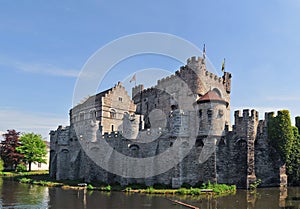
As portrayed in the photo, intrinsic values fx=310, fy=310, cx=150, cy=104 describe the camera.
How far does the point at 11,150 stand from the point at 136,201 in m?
41.5

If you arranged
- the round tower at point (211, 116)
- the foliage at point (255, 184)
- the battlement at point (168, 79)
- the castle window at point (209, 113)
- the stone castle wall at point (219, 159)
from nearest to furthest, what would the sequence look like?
the stone castle wall at point (219, 159)
the round tower at point (211, 116)
the castle window at point (209, 113)
the foliage at point (255, 184)
the battlement at point (168, 79)


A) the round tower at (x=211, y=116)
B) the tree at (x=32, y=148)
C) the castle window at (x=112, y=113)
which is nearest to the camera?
the round tower at (x=211, y=116)

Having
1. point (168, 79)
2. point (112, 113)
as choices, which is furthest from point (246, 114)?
point (112, 113)

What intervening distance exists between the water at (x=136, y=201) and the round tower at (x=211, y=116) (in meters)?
6.30

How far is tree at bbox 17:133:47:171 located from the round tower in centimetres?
3605

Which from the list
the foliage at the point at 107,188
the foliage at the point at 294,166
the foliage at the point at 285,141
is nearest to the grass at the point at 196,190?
the foliage at the point at 107,188

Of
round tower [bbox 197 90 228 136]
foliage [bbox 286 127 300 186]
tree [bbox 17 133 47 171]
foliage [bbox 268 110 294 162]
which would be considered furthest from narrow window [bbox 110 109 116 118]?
foliage [bbox 286 127 300 186]

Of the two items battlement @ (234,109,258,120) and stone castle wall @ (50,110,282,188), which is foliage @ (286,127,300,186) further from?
battlement @ (234,109,258,120)

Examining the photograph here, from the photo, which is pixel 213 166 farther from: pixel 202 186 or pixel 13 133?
pixel 13 133

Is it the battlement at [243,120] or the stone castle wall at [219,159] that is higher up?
the battlement at [243,120]

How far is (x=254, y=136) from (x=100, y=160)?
17.3 metres

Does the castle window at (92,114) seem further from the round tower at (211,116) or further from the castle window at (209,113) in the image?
the castle window at (209,113)

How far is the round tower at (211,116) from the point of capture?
30875 millimetres

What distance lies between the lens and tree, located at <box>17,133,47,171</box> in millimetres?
55438
